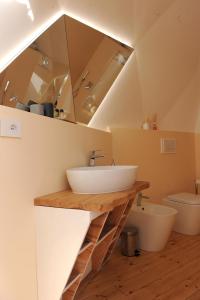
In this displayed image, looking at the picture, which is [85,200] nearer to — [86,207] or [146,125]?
[86,207]

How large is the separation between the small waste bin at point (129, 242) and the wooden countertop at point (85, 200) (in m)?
1.01

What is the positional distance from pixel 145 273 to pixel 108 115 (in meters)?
1.51

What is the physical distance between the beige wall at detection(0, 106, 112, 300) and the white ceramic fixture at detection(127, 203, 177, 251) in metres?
1.12

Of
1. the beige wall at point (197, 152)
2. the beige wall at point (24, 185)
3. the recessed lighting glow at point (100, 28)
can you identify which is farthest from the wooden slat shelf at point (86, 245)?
the beige wall at point (197, 152)

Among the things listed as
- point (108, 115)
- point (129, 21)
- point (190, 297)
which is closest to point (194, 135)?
point (108, 115)

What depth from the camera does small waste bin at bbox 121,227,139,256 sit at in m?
2.31

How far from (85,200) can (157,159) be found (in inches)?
74.9

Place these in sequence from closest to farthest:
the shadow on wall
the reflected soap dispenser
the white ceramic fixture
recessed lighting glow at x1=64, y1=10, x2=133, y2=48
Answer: recessed lighting glow at x1=64, y1=10, x2=133, y2=48, the shadow on wall, the white ceramic fixture, the reflected soap dispenser

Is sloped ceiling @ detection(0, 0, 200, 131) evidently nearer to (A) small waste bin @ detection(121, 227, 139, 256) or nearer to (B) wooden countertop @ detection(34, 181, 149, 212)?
(B) wooden countertop @ detection(34, 181, 149, 212)

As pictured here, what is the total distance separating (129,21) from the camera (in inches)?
79.7

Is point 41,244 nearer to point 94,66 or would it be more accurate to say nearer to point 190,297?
point 190,297

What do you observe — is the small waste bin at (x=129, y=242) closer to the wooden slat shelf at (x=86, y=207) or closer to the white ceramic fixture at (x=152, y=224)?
the white ceramic fixture at (x=152, y=224)

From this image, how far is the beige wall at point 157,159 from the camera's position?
2.67 m

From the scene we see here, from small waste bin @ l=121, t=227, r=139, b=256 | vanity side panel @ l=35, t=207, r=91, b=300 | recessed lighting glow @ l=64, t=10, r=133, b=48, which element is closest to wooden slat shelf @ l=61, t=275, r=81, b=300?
vanity side panel @ l=35, t=207, r=91, b=300
